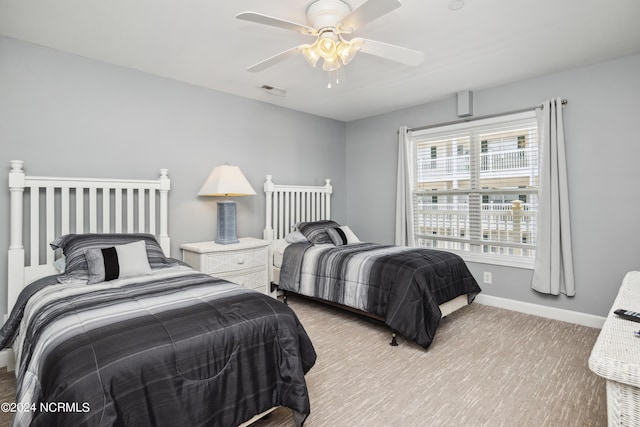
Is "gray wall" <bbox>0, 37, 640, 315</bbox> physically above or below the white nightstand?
above

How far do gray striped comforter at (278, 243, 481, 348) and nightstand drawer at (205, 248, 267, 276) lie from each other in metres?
0.40

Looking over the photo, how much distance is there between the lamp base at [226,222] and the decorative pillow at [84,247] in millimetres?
797

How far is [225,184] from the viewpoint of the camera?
3.27 metres

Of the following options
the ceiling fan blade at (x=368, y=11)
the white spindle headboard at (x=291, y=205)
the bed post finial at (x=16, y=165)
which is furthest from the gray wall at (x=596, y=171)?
the bed post finial at (x=16, y=165)

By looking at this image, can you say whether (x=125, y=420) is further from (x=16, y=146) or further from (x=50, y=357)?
(x=16, y=146)

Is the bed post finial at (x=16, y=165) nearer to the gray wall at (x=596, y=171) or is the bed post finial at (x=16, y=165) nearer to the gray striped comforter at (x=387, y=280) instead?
the gray striped comforter at (x=387, y=280)

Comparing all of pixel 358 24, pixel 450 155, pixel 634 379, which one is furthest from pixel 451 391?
pixel 450 155

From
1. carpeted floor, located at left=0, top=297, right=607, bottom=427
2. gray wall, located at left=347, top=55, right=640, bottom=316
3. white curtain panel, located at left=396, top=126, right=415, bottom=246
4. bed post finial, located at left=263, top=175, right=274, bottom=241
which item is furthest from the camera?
white curtain panel, located at left=396, top=126, right=415, bottom=246

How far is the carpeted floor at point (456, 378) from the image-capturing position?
6.07 feet

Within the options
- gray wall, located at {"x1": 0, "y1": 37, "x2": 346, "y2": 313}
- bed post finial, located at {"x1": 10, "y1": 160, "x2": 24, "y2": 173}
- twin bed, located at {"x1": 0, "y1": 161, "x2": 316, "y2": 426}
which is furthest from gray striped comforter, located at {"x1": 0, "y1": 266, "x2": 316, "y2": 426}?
gray wall, located at {"x1": 0, "y1": 37, "x2": 346, "y2": 313}

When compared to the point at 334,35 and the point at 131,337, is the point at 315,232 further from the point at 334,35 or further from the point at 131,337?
the point at 131,337

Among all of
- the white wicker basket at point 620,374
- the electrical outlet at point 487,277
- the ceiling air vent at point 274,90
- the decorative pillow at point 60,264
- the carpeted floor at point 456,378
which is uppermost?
the ceiling air vent at point 274,90

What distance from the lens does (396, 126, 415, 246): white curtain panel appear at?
4.38m

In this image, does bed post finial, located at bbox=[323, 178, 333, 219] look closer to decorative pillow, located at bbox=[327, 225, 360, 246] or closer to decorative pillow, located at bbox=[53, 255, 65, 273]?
decorative pillow, located at bbox=[327, 225, 360, 246]
